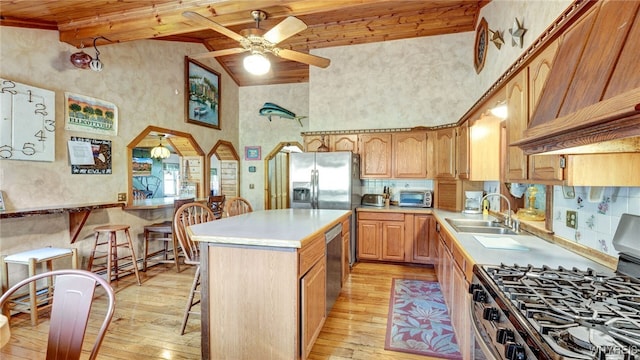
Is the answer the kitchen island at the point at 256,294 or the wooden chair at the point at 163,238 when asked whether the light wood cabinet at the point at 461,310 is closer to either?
the kitchen island at the point at 256,294

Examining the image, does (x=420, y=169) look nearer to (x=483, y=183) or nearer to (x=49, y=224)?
(x=483, y=183)

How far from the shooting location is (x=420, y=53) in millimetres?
4652

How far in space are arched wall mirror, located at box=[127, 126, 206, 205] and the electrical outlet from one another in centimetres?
477

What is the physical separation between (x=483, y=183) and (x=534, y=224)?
1.77 meters

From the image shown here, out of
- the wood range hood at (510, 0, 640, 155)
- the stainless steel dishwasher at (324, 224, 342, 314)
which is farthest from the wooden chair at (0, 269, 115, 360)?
the wood range hood at (510, 0, 640, 155)

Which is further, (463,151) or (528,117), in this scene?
(463,151)

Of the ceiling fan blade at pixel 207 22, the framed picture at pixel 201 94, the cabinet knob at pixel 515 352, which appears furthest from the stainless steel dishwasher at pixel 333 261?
the framed picture at pixel 201 94

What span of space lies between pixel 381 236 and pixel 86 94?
4.26 metres

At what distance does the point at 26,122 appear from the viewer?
2.96 m

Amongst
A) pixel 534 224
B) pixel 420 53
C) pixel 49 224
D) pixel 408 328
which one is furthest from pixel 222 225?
pixel 420 53

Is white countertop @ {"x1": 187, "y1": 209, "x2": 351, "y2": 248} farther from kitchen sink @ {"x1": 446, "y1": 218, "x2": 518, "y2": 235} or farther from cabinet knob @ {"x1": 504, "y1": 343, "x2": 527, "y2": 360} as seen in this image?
kitchen sink @ {"x1": 446, "y1": 218, "x2": 518, "y2": 235}

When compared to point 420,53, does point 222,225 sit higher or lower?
lower

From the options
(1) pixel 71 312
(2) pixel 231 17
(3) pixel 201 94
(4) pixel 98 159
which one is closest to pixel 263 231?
(1) pixel 71 312

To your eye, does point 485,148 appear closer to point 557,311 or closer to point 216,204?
point 557,311
